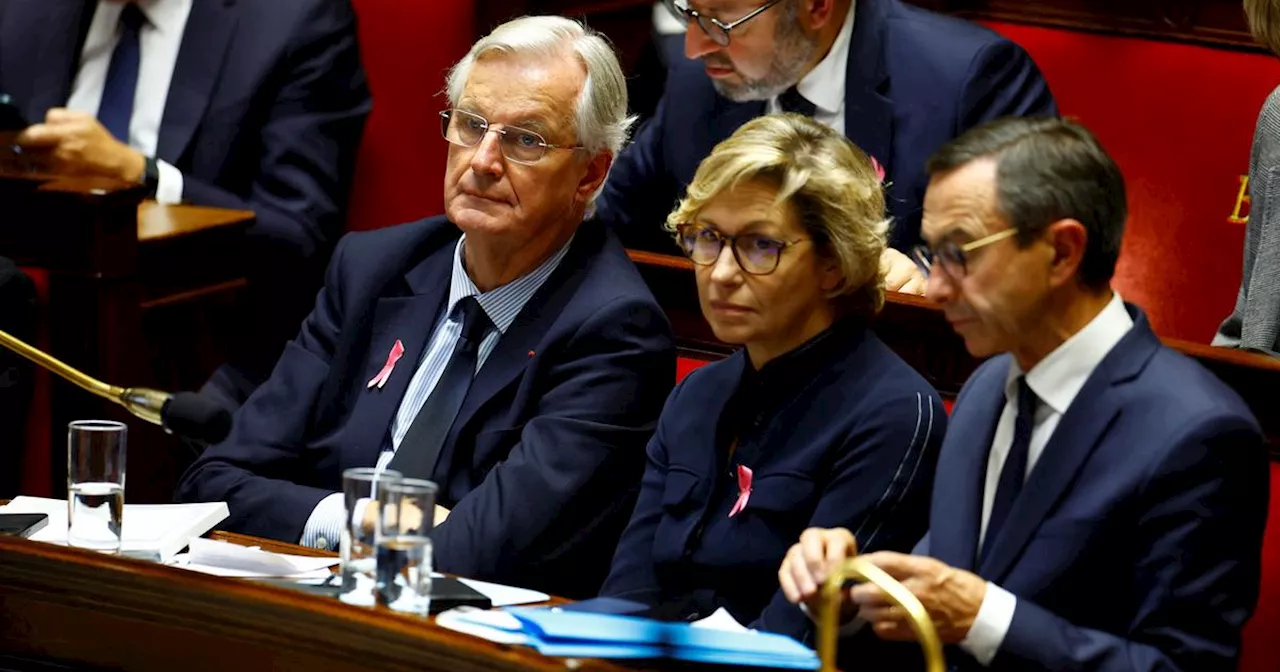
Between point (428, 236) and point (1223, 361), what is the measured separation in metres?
1.17

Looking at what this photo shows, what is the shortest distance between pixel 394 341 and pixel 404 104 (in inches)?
54.3

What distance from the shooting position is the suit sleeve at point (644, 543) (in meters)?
2.30

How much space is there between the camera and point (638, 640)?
1.66m

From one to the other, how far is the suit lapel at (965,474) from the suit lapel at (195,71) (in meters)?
2.27

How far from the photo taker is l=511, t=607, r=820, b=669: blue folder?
5.40 ft

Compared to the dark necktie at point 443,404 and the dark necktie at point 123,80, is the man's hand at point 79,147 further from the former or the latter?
the dark necktie at point 443,404

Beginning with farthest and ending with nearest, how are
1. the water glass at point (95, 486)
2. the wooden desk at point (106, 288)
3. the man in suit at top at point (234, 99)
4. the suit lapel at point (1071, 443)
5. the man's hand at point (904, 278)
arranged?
1. the man in suit at top at point (234, 99)
2. the wooden desk at point (106, 288)
3. the man's hand at point (904, 278)
4. the water glass at point (95, 486)
5. the suit lapel at point (1071, 443)

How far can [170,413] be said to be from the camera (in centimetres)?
182

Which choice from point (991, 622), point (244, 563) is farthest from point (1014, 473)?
point (244, 563)

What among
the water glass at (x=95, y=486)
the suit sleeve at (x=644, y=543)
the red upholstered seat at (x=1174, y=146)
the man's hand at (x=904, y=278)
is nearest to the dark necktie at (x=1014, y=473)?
the suit sleeve at (x=644, y=543)

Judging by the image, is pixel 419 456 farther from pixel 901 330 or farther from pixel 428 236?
pixel 901 330

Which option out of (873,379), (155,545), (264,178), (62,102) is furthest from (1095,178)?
(62,102)

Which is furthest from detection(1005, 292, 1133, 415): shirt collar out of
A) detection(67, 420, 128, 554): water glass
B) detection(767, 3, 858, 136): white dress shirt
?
detection(767, 3, 858, 136): white dress shirt

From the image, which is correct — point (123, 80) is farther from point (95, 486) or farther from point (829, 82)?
point (95, 486)
